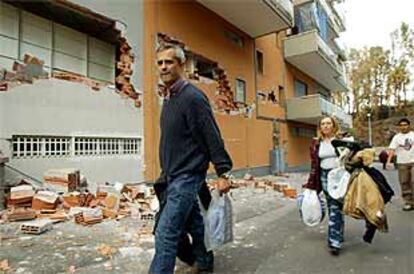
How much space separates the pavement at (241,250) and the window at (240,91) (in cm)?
929

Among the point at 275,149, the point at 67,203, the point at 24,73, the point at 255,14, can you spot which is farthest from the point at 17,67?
the point at 275,149

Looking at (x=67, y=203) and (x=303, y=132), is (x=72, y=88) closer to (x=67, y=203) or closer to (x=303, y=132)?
(x=67, y=203)

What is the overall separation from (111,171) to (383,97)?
4687 centimetres

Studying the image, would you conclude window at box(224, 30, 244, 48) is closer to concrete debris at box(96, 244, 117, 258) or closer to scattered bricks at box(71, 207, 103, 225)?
→ scattered bricks at box(71, 207, 103, 225)

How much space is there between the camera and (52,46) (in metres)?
8.32

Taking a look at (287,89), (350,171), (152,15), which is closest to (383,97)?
(287,89)

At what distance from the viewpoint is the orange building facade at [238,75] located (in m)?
10.6

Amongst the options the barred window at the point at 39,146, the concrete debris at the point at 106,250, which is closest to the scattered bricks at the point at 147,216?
the concrete debris at the point at 106,250

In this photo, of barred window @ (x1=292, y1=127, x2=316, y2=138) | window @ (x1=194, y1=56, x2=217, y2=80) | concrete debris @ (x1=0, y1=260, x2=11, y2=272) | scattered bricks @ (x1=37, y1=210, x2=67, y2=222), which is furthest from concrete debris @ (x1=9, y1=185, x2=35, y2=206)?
barred window @ (x1=292, y1=127, x2=316, y2=138)

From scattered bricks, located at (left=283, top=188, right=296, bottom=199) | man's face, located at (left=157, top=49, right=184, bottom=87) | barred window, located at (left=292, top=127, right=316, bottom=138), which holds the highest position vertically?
barred window, located at (left=292, top=127, right=316, bottom=138)

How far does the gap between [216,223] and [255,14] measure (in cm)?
1212

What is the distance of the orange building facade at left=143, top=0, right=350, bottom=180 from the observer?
10.6 metres

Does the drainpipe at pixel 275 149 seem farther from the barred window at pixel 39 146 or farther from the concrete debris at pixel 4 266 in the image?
the concrete debris at pixel 4 266

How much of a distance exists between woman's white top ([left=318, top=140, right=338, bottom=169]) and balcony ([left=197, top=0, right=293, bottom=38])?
897 centimetres
